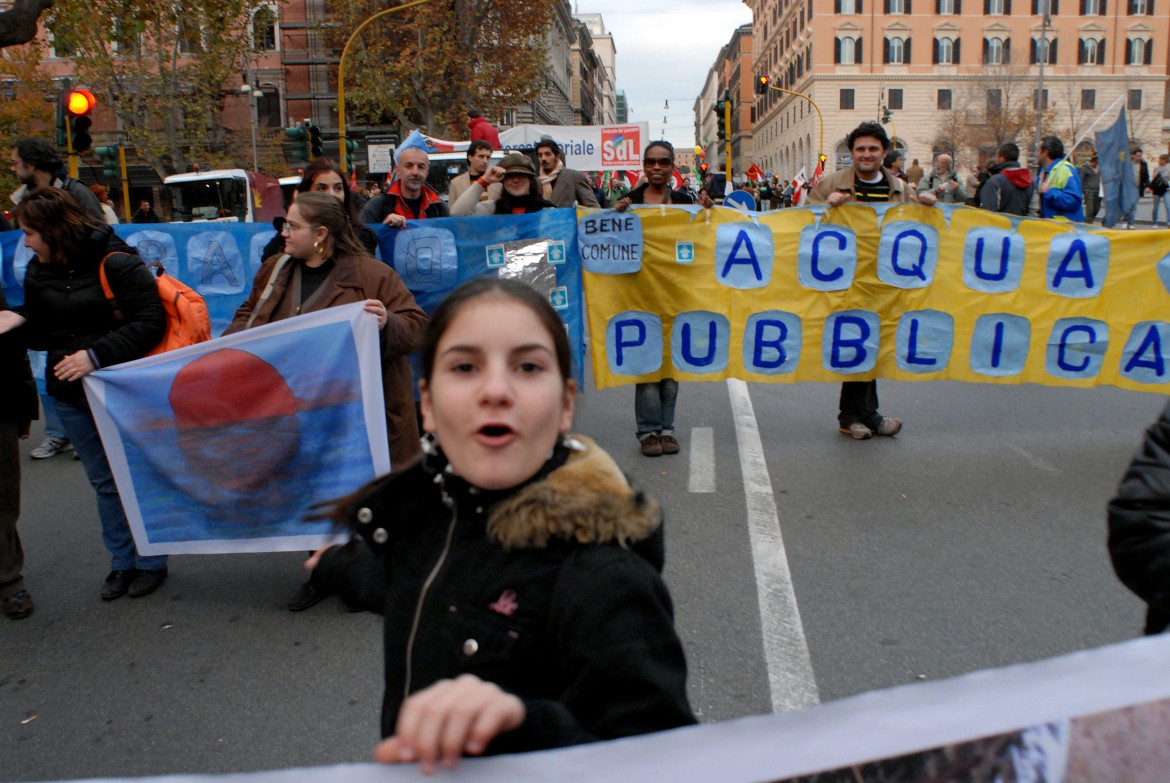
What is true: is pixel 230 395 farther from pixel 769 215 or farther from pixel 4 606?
pixel 769 215

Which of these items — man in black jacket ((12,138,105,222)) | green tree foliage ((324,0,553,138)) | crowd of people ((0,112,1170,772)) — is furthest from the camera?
green tree foliage ((324,0,553,138))

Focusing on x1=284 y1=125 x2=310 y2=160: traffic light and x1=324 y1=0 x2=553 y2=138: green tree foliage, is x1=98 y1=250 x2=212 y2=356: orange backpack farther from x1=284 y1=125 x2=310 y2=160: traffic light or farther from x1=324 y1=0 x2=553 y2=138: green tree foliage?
x1=324 y1=0 x2=553 y2=138: green tree foliage

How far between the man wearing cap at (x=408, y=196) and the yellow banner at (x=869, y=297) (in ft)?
3.80

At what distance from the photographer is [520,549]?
1.42m

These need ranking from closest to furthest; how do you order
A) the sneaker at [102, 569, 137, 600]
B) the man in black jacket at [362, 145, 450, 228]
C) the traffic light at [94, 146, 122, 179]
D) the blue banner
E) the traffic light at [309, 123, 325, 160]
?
the sneaker at [102, 569, 137, 600] → the man in black jacket at [362, 145, 450, 228] → the blue banner → the traffic light at [309, 123, 325, 160] → the traffic light at [94, 146, 122, 179]

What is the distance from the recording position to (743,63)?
436 ft

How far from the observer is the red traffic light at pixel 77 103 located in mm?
12406

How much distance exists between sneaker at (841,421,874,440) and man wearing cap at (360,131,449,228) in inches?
132

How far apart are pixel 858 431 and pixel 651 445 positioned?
149 centimetres

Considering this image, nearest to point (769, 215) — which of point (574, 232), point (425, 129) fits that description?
point (574, 232)

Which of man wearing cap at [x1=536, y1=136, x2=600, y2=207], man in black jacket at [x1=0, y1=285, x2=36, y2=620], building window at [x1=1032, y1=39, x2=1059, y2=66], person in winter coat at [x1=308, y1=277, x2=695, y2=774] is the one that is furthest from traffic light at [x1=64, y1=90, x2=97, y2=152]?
building window at [x1=1032, y1=39, x2=1059, y2=66]

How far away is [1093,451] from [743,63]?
134937 millimetres

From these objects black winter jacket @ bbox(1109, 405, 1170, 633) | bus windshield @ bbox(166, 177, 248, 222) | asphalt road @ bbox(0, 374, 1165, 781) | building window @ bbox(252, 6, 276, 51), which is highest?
building window @ bbox(252, 6, 276, 51)

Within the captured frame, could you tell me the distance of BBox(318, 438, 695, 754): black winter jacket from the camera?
1281mm
